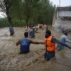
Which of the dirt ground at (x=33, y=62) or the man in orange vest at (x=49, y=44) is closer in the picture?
the man in orange vest at (x=49, y=44)

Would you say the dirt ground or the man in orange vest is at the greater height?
the man in orange vest

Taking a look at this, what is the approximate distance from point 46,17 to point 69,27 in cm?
2045

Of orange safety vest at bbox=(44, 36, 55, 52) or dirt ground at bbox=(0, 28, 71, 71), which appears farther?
dirt ground at bbox=(0, 28, 71, 71)

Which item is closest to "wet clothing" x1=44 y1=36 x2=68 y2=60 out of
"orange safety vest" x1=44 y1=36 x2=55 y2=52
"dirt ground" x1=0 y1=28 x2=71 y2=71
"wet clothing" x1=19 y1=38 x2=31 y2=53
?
"orange safety vest" x1=44 y1=36 x2=55 y2=52

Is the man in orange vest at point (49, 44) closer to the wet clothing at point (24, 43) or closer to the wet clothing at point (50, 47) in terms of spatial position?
the wet clothing at point (50, 47)

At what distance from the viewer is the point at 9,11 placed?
113 ft

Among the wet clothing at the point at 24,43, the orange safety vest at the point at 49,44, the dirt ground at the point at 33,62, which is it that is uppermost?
the orange safety vest at the point at 49,44

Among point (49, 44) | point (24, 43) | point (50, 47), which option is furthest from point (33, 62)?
point (49, 44)

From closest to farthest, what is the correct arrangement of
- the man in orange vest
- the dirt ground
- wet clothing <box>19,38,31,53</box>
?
the man in orange vest, the dirt ground, wet clothing <box>19,38,31,53</box>

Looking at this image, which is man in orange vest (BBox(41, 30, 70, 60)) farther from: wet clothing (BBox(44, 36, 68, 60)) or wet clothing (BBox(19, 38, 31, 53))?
wet clothing (BBox(19, 38, 31, 53))

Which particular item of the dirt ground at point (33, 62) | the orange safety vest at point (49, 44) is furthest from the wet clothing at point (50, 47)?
the dirt ground at point (33, 62)

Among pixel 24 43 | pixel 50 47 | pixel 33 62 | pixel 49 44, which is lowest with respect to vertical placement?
pixel 33 62

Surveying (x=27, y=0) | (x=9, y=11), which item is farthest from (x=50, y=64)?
(x=27, y=0)

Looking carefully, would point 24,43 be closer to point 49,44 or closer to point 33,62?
point 33,62
